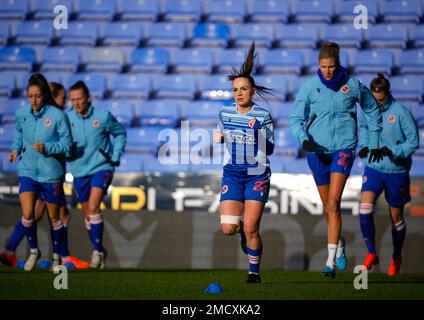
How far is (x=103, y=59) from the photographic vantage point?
1867 cm

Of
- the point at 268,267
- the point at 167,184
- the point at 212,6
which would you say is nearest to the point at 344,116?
the point at 268,267

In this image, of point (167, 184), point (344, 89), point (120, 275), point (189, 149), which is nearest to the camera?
point (344, 89)

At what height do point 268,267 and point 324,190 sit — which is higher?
point 324,190

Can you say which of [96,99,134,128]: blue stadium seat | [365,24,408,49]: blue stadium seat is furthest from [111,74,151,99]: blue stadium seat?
[365,24,408,49]: blue stadium seat

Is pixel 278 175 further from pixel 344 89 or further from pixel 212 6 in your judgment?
pixel 212 6

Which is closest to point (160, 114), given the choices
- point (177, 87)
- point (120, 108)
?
point (120, 108)

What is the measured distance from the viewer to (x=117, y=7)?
778 inches

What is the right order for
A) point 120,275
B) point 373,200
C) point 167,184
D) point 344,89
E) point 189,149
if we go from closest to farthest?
1. point 344,89
2. point 120,275
3. point 373,200
4. point 167,184
5. point 189,149

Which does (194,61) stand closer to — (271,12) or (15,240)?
(271,12)

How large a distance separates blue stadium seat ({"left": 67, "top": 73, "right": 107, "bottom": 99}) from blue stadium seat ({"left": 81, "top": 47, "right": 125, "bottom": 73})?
297 mm

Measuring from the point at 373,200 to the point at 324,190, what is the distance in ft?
6.18

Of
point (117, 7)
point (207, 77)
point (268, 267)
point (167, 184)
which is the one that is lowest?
point (268, 267)

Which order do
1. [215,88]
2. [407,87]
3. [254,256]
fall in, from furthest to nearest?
[215,88] → [407,87] → [254,256]

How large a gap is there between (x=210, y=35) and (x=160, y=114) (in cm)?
243
